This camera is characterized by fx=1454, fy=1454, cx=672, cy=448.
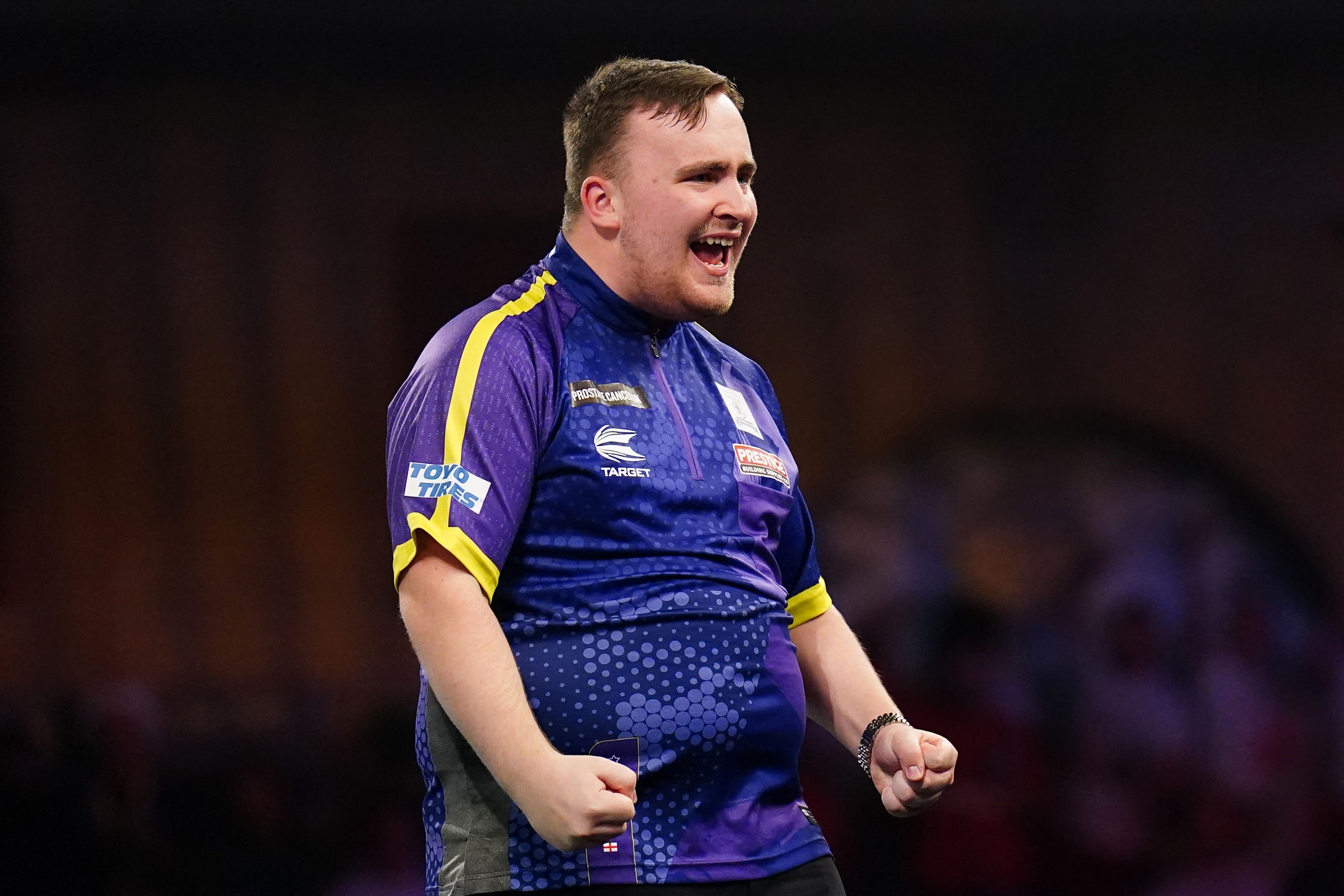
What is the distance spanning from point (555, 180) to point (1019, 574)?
6.51 ft

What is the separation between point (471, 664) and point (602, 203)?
25.0 inches

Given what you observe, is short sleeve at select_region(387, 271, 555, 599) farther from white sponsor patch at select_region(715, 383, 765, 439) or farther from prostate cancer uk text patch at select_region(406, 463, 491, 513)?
white sponsor patch at select_region(715, 383, 765, 439)

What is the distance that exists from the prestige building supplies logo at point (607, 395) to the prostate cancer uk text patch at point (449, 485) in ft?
0.57

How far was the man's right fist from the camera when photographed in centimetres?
136

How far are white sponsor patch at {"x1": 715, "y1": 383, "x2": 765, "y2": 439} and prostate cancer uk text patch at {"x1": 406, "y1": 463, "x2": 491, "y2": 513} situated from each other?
1.34 feet

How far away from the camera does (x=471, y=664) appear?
4.76ft

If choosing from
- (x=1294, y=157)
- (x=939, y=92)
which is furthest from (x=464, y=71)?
(x=1294, y=157)

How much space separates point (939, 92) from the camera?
4.93 m

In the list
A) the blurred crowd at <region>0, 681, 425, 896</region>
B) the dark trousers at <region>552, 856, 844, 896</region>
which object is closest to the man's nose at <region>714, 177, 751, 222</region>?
the dark trousers at <region>552, 856, 844, 896</region>

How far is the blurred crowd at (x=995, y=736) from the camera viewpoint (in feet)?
14.0

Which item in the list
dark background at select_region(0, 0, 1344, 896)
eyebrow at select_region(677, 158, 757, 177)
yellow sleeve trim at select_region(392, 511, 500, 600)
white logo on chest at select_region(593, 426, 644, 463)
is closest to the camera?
yellow sleeve trim at select_region(392, 511, 500, 600)

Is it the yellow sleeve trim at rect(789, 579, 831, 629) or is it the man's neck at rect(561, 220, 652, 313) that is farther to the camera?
the yellow sleeve trim at rect(789, 579, 831, 629)

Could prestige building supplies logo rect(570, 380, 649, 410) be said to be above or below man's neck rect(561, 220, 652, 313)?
below

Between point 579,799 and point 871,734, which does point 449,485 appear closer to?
point 579,799
